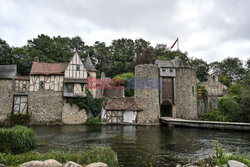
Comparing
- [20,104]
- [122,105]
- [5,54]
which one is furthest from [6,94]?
[122,105]

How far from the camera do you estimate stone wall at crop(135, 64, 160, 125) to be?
62.1 ft

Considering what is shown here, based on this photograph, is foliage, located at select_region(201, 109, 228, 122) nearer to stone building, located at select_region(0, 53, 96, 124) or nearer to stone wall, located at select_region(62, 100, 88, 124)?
stone wall, located at select_region(62, 100, 88, 124)

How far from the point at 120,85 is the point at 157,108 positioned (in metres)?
8.68

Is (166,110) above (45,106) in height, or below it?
below

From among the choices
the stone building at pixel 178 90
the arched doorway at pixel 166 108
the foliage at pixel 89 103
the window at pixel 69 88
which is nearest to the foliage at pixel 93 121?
the foliage at pixel 89 103

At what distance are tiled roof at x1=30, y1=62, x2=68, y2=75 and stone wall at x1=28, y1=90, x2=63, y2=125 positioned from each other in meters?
2.33

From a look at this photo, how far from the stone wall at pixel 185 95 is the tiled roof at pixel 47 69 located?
14.9 m

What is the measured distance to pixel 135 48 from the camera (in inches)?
1630

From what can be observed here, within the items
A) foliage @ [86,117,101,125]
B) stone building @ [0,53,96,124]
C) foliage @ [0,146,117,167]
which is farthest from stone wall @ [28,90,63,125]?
foliage @ [0,146,117,167]

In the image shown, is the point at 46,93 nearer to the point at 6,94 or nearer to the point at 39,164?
the point at 6,94

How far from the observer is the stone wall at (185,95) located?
20.4 m

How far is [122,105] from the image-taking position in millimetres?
19109

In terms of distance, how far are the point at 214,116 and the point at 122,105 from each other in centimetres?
1086

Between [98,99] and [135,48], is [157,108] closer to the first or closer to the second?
[98,99]
